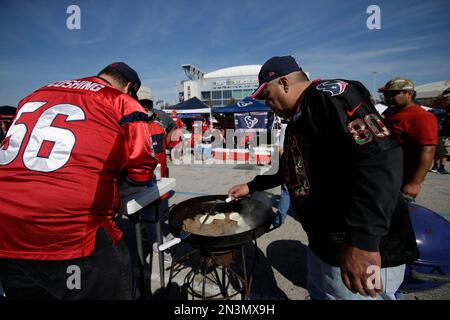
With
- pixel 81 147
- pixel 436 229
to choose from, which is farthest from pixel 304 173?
pixel 436 229

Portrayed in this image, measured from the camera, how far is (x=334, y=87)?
4.02 ft

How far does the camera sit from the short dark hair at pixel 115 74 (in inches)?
75.0

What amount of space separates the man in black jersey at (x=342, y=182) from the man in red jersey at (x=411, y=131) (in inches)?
68.4

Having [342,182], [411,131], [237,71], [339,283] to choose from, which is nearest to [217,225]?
[339,283]

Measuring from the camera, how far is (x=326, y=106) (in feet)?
3.92

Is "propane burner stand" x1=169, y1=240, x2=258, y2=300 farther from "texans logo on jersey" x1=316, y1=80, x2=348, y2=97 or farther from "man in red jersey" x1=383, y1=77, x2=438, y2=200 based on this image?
"man in red jersey" x1=383, y1=77, x2=438, y2=200

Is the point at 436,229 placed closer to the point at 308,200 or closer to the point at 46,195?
the point at 308,200

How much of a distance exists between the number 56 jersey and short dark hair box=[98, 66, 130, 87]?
0.45 metres

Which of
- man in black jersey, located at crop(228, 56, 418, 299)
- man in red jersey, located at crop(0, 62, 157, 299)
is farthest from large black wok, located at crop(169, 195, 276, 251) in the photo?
man in red jersey, located at crop(0, 62, 157, 299)

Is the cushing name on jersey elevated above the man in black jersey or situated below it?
above

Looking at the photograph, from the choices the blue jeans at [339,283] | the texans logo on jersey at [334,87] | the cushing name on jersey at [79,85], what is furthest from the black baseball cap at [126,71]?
the blue jeans at [339,283]

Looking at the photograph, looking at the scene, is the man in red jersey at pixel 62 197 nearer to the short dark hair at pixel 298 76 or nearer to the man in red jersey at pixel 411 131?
the short dark hair at pixel 298 76

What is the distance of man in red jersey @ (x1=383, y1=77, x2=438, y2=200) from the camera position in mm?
2602
